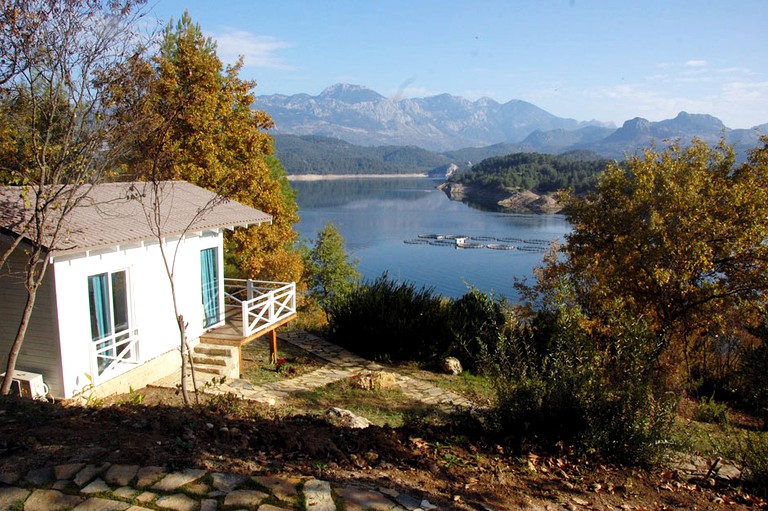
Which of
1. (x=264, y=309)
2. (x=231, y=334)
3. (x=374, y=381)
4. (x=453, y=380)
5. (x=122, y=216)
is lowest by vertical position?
(x=453, y=380)

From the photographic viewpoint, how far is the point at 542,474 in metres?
4.66

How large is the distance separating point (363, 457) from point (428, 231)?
63.0 meters

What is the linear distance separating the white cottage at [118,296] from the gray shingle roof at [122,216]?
0.07ft

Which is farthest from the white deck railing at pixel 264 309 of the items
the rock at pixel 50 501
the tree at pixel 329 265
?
the tree at pixel 329 265

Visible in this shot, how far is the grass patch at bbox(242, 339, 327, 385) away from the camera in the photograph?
10622 millimetres

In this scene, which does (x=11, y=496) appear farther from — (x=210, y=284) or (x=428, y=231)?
(x=428, y=231)

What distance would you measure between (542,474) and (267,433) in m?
2.39

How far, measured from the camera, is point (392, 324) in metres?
12.5

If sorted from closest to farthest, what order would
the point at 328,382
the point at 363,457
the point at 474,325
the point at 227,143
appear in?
the point at 363,457 → the point at 328,382 → the point at 474,325 → the point at 227,143

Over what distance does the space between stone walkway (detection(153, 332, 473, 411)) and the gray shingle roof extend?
2.60 m

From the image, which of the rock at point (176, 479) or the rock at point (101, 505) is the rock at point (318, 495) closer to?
the rock at point (176, 479)

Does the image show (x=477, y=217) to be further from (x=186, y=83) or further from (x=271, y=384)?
(x=271, y=384)

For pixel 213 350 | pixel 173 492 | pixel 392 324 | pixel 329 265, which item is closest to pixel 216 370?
pixel 213 350

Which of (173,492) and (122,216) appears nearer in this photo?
(173,492)
